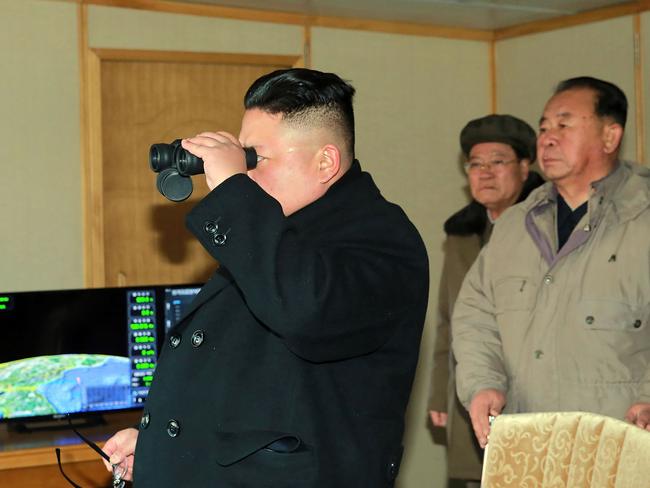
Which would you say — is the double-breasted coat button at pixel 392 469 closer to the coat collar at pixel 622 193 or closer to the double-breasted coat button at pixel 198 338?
the double-breasted coat button at pixel 198 338

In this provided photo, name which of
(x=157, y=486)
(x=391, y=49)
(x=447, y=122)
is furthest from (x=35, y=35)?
(x=157, y=486)

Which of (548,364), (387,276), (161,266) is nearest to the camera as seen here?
(387,276)

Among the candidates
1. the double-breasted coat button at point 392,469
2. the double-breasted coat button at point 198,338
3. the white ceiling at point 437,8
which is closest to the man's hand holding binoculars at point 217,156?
the double-breasted coat button at point 198,338

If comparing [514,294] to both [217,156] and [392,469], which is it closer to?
[392,469]

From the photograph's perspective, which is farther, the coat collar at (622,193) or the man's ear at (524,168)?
the man's ear at (524,168)

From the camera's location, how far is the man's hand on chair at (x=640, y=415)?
264 cm

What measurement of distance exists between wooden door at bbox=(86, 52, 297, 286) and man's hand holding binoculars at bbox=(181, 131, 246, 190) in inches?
102

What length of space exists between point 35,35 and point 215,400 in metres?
2.73

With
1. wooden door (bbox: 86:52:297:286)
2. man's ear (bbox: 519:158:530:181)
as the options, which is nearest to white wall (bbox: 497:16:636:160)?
man's ear (bbox: 519:158:530:181)

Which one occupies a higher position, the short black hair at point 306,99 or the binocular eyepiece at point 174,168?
the short black hair at point 306,99

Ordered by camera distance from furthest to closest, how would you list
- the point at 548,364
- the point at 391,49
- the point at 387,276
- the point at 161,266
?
the point at 391,49, the point at 161,266, the point at 548,364, the point at 387,276

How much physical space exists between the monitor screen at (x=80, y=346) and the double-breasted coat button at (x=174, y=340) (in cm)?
146

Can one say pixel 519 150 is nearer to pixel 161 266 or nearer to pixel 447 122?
pixel 447 122

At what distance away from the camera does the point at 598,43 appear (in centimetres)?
460
